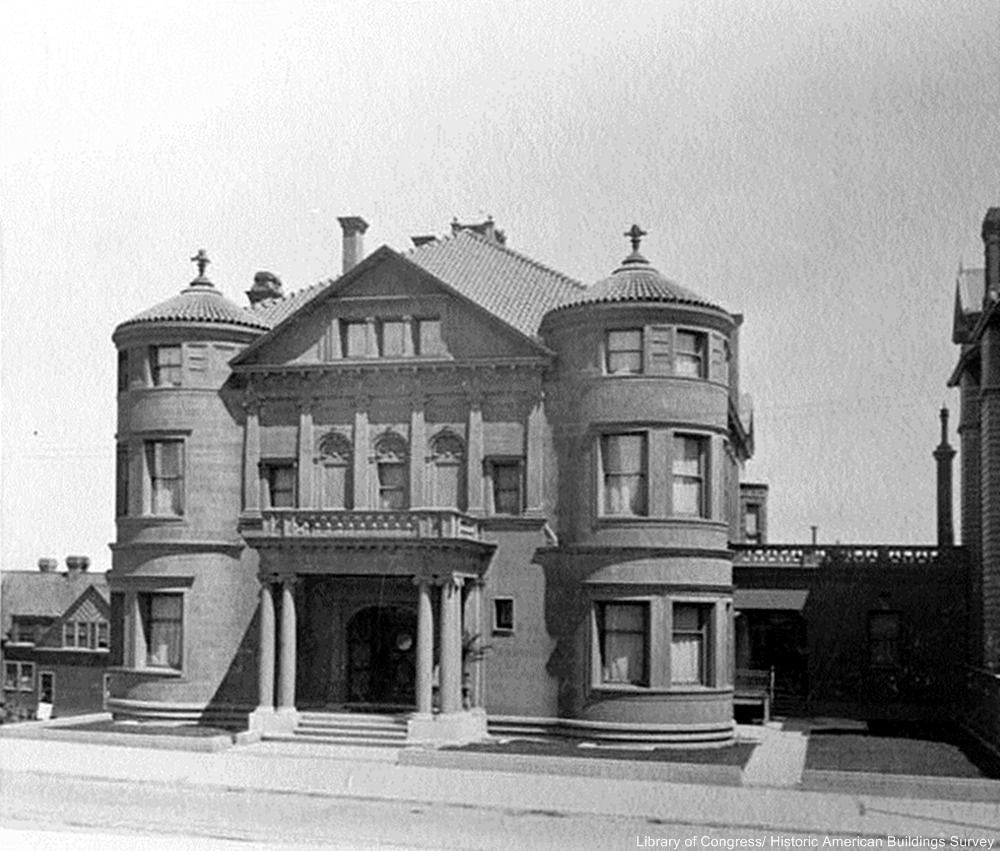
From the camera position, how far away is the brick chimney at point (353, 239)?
21419 millimetres

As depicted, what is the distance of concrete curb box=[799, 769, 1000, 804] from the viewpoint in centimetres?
1911

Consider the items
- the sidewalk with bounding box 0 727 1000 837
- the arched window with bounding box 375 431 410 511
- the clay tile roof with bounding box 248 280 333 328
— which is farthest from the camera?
the clay tile roof with bounding box 248 280 333 328

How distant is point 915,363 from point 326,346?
12204 millimetres

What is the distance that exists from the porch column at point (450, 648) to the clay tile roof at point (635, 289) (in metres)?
5.82

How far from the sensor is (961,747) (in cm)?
2381

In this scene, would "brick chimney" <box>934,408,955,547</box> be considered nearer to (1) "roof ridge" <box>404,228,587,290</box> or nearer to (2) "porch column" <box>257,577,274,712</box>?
(1) "roof ridge" <box>404,228,587,290</box>

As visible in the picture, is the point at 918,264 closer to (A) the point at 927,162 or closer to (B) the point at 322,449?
(A) the point at 927,162

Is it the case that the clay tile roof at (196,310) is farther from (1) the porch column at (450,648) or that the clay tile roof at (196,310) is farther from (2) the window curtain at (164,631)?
(1) the porch column at (450,648)

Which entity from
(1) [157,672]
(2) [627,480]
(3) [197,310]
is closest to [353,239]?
(3) [197,310]

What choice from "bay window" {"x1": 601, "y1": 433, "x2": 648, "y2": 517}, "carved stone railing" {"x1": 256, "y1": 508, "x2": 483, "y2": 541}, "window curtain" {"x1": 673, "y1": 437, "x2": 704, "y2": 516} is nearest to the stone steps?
"carved stone railing" {"x1": 256, "y1": 508, "x2": 483, "y2": 541}

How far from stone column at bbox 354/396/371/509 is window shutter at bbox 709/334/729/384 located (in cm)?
678

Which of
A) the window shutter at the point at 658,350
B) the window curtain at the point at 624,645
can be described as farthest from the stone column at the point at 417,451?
the window shutter at the point at 658,350

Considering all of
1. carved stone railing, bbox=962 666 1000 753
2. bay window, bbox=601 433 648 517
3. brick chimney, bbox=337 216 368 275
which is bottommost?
carved stone railing, bbox=962 666 1000 753

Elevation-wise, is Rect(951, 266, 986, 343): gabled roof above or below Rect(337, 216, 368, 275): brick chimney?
below
